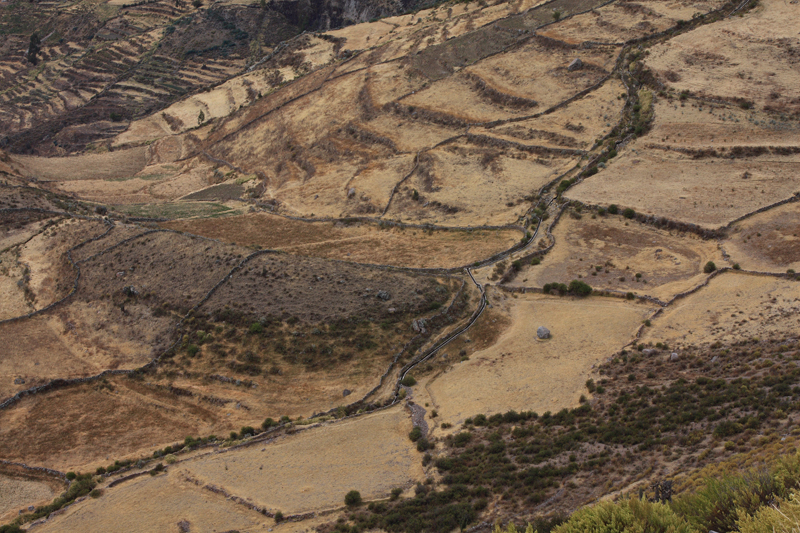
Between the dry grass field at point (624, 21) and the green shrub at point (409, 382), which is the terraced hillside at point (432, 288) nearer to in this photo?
the dry grass field at point (624, 21)

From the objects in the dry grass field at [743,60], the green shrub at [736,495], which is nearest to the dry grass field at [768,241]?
the dry grass field at [743,60]

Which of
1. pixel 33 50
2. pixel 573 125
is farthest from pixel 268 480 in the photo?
pixel 33 50

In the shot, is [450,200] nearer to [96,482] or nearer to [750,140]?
[750,140]

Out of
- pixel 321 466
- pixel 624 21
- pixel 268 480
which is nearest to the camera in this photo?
pixel 268 480

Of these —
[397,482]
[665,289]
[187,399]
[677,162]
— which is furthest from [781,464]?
[677,162]

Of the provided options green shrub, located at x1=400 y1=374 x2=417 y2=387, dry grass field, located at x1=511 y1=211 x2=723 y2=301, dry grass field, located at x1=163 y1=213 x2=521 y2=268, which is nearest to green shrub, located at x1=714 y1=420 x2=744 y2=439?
dry grass field, located at x1=511 y1=211 x2=723 y2=301

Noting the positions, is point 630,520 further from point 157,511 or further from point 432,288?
point 432,288

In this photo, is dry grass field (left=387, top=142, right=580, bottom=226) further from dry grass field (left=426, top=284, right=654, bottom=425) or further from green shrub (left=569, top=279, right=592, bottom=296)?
dry grass field (left=426, top=284, right=654, bottom=425)
